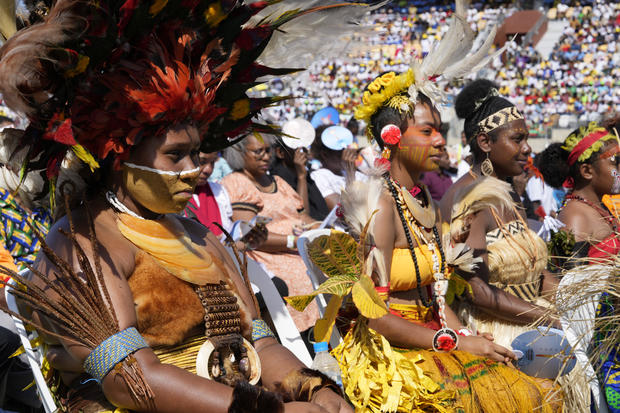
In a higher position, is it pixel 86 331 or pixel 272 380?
pixel 86 331

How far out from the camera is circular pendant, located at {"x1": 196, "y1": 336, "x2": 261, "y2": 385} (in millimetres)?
2283

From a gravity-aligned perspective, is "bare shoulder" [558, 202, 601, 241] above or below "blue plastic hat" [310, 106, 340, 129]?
above

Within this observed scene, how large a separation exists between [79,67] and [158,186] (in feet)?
1.54

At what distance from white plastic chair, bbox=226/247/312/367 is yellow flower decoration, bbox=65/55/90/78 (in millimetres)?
1070

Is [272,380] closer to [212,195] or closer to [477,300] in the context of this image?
[477,300]

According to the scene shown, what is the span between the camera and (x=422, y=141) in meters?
3.32

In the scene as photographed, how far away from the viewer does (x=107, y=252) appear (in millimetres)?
2182

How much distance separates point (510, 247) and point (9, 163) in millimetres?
2873

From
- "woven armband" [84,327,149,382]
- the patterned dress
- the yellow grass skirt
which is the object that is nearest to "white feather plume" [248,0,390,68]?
the yellow grass skirt

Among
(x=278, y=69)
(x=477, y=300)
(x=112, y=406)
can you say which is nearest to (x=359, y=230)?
(x=278, y=69)

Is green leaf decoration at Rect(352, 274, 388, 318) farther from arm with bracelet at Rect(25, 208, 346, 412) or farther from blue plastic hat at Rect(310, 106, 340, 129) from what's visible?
blue plastic hat at Rect(310, 106, 340, 129)

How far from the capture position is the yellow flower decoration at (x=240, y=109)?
2.64m

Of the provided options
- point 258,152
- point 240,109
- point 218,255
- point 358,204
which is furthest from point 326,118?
point 218,255

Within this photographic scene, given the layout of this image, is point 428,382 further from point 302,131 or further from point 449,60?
point 302,131
